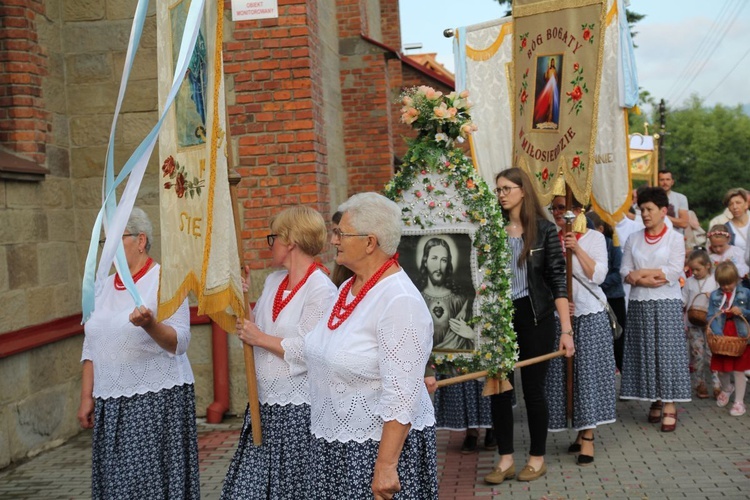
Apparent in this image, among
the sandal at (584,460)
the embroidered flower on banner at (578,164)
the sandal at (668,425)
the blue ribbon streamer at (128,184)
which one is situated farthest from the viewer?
the sandal at (668,425)

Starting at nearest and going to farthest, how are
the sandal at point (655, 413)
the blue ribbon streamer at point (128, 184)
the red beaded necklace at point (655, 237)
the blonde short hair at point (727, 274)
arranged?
the blue ribbon streamer at point (128, 184)
the red beaded necklace at point (655, 237)
the sandal at point (655, 413)
the blonde short hair at point (727, 274)

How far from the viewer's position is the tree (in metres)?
76.9

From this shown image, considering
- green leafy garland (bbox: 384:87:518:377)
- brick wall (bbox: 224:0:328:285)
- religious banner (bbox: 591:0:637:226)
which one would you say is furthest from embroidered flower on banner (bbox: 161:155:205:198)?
religious banner (bbox: 591:0:637:226)

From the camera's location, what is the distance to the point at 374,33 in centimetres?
1499

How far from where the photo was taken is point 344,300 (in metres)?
4.02

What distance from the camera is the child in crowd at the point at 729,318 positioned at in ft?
29.1

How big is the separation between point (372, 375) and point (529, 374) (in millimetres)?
2984

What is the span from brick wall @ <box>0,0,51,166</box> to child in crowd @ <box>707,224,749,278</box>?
6516 millimetres

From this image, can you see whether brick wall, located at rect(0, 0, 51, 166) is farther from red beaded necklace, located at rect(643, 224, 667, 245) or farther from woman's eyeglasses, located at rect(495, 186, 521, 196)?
red beaded necklace, located at rect(643, 224, 667, 245)

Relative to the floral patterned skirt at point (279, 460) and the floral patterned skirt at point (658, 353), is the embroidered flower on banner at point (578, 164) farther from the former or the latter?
the floral patterned skirt at point (279, 460)

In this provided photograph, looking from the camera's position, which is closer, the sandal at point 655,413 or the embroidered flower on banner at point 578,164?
the embroidered flower on banner at point 578,164

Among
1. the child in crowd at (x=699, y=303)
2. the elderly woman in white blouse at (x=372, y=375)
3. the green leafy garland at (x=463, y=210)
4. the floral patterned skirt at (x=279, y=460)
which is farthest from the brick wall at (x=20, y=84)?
the child in crowd at (x=699, y=303)

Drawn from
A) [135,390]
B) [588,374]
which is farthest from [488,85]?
[135,390]

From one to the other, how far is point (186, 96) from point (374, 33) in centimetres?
1083
